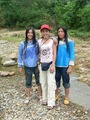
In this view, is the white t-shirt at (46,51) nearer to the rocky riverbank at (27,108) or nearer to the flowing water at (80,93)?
the rocky riverbank at (27,108)

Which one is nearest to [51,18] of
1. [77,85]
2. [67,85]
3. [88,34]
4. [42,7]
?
[42,7]

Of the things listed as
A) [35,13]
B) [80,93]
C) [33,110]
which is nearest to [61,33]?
[33,110]

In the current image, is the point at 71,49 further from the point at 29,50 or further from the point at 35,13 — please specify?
the point at 35,13

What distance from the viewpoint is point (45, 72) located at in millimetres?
5070

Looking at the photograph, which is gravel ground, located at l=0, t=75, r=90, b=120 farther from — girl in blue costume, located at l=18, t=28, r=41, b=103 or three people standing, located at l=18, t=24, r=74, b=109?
girl in blue costume, located at l=18, t=28, r=41, b=103

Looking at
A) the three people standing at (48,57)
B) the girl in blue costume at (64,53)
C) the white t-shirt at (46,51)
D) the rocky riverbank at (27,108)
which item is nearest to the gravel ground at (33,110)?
the rocky riverbank at (27,108)

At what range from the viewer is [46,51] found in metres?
4.88

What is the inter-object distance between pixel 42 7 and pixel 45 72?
21.3 meters

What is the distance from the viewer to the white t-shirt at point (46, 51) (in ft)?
15.9

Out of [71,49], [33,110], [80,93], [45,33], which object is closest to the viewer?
[45,33]

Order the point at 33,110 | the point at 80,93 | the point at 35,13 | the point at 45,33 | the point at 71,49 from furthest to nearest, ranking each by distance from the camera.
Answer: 1. the point at 35,13
2. the point at 80,93
3. the point at 33,110
4. the point at 71,49
5. the point at 45,33

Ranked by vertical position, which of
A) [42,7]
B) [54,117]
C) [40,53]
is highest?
[42,7]

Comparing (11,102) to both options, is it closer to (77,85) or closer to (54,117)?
(54,117)

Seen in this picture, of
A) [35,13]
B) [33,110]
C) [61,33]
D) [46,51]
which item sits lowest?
[33,110]
